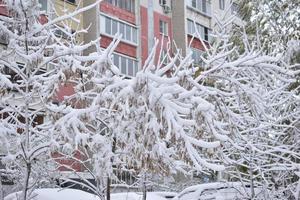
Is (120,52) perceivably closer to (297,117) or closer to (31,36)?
(297,117)

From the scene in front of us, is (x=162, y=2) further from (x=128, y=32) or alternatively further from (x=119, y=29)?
(x=119, y=29)

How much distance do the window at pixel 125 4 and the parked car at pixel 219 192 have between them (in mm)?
19554

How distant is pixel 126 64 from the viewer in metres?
29.0

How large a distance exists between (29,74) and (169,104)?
1.94 meters

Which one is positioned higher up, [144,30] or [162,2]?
[162,2]

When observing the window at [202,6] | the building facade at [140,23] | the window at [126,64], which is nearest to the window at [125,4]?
the building facade at [140,23]

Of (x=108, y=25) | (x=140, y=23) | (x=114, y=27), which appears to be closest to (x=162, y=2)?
(x=140, y=23)

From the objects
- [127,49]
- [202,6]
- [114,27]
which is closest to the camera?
[114,27]

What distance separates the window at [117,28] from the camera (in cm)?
2770

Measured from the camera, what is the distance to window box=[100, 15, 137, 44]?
27.7 m

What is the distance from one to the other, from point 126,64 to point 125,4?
11.6 ft

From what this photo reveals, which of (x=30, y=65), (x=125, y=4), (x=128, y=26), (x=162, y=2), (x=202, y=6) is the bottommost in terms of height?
(x=30, y=65)

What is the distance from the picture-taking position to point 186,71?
16.5 feet

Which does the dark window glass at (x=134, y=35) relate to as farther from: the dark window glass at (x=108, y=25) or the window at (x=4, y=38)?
the window at (x=4, y=38)
